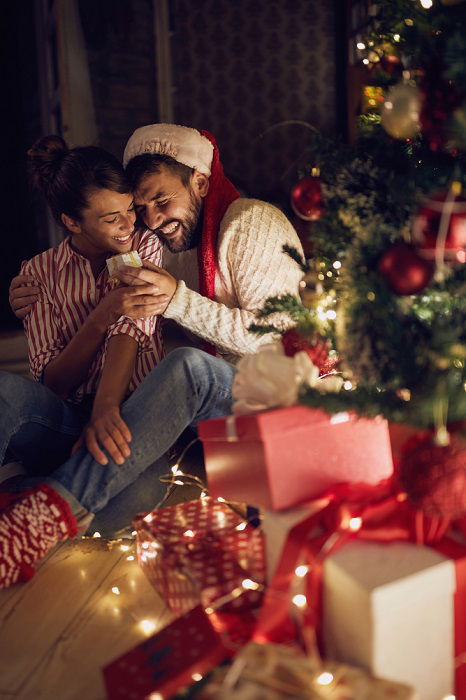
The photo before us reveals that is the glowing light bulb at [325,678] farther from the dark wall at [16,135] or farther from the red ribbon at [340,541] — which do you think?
the dark wall at [16,135]

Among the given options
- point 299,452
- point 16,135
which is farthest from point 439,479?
point 16,135

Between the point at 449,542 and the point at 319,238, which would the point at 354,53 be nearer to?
the point at 319,238

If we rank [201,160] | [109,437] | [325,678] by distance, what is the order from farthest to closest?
[201,160], [109,437], [325,678]

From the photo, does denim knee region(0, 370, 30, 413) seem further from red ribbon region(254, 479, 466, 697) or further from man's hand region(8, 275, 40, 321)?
red ribbon region(254, 479, 466, 697)

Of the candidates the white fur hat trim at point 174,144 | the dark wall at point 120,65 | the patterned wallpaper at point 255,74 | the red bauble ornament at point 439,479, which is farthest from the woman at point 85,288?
the patterned wallpaper at point 255,74

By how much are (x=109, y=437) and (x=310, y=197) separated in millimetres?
634

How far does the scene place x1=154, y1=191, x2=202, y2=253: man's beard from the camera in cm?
173

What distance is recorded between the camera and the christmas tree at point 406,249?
0.83 m

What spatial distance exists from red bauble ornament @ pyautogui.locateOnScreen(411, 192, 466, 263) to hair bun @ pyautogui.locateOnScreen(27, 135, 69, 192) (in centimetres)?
109

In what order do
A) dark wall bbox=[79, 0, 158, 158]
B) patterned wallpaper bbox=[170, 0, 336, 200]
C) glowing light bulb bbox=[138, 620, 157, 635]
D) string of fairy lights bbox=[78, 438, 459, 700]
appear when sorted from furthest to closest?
patterned wallpaper bbox=[170, 0, 336, 200]
dark wall bbox=[79, 0, 158, 158]
glowing light bulb bbox=[138, 620, 157, 635]
string of fairy lights bbox=[78, 438, 459, 700]

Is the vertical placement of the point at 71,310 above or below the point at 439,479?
below

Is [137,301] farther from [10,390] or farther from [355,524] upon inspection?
[355,524]

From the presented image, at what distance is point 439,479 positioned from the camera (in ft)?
2.70

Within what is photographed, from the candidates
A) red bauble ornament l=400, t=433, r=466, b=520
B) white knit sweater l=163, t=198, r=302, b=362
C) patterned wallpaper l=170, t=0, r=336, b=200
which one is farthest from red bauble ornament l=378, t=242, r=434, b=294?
patterned wallpaper l=170, t=0, r=336, b=200
